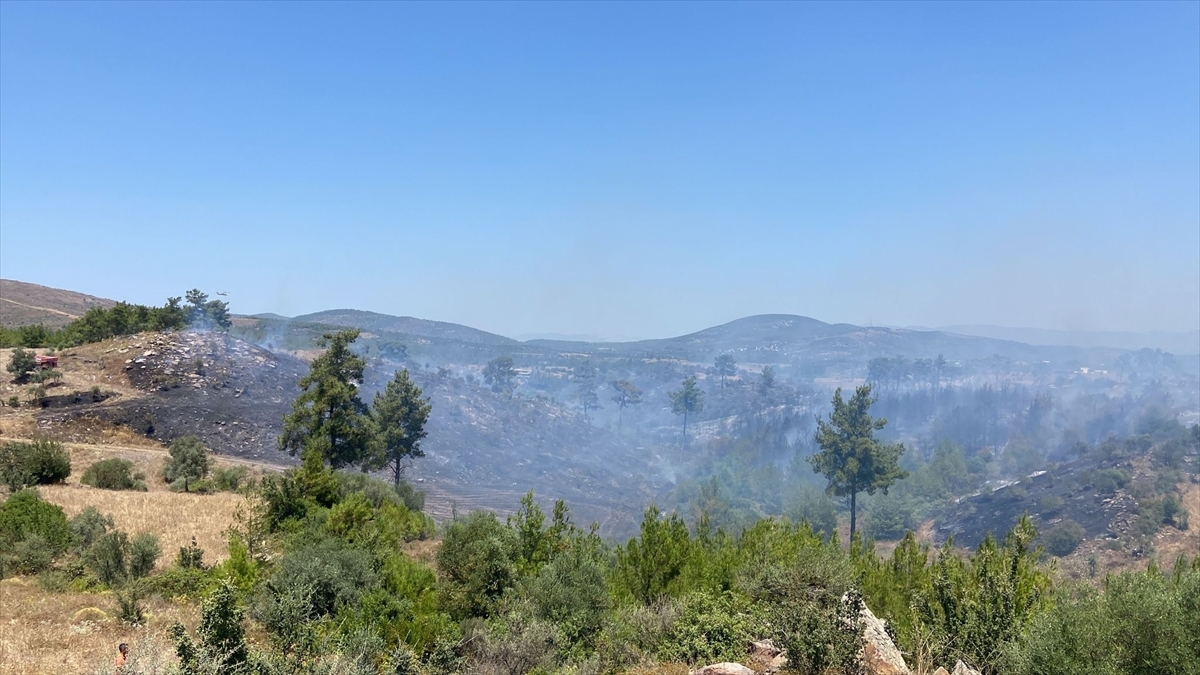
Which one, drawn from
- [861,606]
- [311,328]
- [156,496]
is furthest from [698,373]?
[861,606]

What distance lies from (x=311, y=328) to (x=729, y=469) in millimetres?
70777

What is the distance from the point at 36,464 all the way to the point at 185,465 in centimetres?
806

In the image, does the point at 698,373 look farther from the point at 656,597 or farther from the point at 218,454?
the point at 656,597

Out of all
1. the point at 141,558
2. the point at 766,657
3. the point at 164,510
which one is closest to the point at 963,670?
the point at 766,657

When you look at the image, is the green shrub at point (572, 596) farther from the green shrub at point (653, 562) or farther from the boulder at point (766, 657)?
the boulder at point (766, 657)

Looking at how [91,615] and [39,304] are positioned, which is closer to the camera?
[91,615]

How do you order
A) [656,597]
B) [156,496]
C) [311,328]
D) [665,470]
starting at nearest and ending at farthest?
[656,597]
[156,496]
[665,470]
[311,328]

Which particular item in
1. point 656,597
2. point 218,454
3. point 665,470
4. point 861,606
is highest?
point 861,606

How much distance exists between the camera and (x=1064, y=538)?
59.9 metres

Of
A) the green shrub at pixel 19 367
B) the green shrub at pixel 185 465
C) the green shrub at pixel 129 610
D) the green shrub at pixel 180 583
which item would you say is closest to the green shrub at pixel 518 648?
the green shrub at pixel 129 610

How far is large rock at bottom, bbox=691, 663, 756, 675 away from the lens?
10.4 m

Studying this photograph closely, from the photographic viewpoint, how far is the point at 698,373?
173750 millimetres

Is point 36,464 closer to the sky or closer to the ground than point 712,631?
closer to the ground

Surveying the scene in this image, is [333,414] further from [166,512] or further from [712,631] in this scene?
[712,631]
